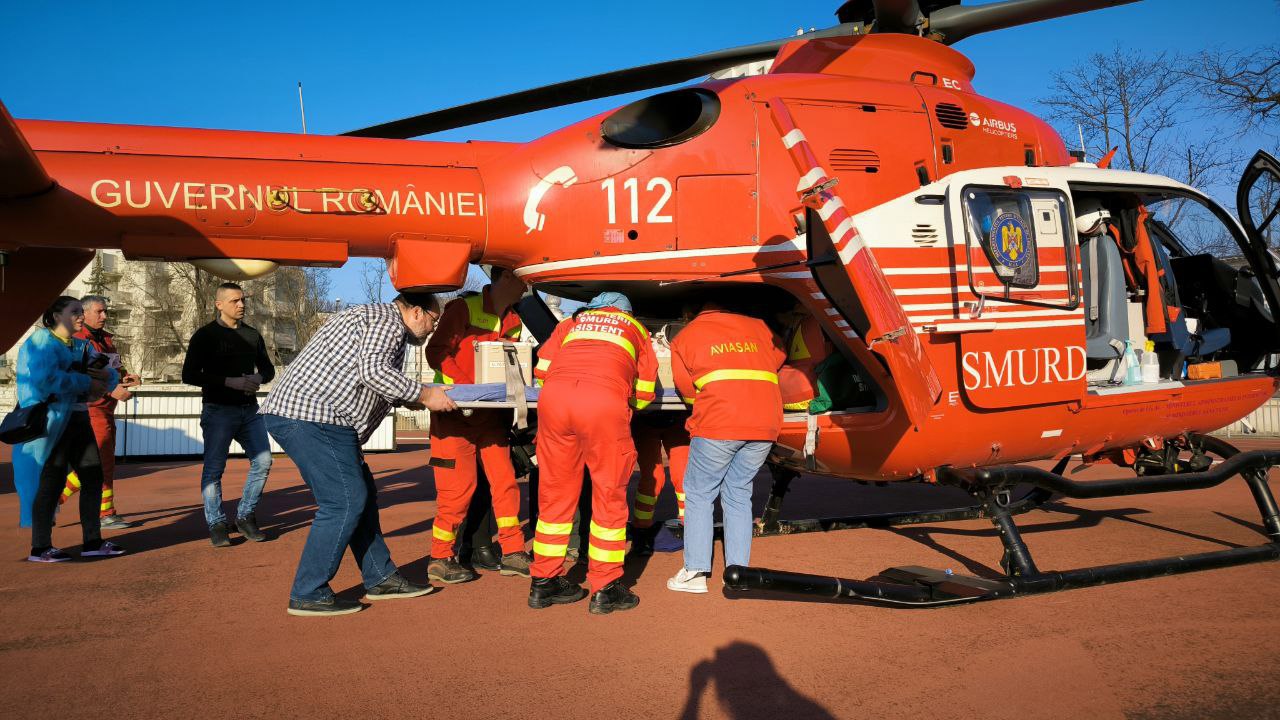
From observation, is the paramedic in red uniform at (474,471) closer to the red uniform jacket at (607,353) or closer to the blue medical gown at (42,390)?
the red uniform jacket at (607,353)

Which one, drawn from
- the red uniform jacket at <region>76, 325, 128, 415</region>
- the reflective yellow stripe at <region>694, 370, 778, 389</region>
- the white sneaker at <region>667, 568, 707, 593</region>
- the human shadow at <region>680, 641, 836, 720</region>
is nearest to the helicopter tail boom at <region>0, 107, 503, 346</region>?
the reflective yellow stripe at <region>694, 370, 778, 389</region>

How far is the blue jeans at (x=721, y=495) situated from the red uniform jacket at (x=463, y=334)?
1865mm

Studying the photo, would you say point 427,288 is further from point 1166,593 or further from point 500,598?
point 1166,593

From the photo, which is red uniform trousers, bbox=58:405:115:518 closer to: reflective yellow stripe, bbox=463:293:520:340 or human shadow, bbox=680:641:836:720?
reflective yellow stripe, bbox=463:293:520:340

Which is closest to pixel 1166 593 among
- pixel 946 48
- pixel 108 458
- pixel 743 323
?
pixel 743 323

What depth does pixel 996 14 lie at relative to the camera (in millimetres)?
6102

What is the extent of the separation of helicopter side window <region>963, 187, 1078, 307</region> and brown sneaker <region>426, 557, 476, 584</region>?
3.80 meters

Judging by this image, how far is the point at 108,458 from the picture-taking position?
8.02 metres

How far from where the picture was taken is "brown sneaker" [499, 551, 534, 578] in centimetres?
569

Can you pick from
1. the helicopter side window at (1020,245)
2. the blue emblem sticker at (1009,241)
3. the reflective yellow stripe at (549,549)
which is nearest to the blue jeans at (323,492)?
the reflective yellow stripe at (549,549)

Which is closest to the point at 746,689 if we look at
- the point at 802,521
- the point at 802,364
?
the point at 802,364

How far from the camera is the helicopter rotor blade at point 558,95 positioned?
5.82 metres

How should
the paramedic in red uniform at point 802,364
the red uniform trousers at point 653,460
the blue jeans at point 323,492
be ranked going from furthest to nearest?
the red uniform trousers at point 653,460, the paramedic in red uniform at point 802,364, the blue jeans at point 323,492

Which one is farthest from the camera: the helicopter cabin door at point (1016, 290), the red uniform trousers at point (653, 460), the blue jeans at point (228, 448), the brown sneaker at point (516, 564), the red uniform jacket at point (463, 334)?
the blue jeans at point (228, 448)
